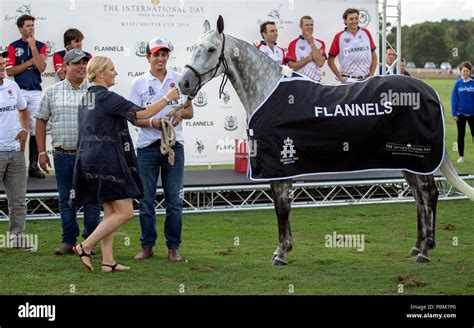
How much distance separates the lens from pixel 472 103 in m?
16.1

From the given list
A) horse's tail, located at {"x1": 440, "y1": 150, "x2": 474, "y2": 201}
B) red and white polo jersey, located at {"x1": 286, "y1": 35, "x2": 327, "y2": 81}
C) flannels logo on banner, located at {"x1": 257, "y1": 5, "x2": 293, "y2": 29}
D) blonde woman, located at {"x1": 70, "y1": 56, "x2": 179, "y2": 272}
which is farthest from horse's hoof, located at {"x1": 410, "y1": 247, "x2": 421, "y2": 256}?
flannels logo on banner, located at {"x1": 257, "y1": 5, "x2": 293, "y2": 29}

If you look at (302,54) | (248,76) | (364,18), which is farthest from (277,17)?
(248,76)

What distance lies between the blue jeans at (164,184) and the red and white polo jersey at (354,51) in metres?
5.08

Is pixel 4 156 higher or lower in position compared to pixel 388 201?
higher

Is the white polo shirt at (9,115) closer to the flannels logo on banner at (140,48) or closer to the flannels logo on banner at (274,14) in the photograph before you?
the flannels logo on banner at (140,48)

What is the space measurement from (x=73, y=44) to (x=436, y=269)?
5217mm

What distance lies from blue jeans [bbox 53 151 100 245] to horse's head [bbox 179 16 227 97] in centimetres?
160

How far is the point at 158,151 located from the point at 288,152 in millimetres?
1296

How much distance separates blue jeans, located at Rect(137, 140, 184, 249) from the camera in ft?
25.6

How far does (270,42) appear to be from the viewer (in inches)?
468

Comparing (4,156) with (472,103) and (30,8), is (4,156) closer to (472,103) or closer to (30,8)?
(30,8)

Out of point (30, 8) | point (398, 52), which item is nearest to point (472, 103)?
point (398, 52)

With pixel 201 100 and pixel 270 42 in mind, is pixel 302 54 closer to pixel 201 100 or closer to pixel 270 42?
pixel 270 42
